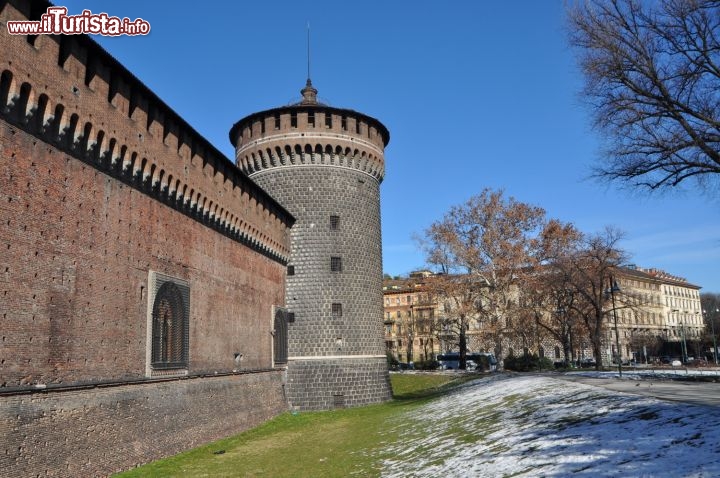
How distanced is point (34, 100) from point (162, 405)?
8753 millimetres

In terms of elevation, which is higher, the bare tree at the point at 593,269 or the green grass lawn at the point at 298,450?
the bare tree at the point at 593,269

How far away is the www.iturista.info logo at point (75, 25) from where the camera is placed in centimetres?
1119

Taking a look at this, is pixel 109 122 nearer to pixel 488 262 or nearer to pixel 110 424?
pixel 110 424

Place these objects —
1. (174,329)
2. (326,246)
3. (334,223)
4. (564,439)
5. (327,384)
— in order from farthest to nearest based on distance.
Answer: (334,223)
(326,246)
(327,384)
(174,329)
(564,439)

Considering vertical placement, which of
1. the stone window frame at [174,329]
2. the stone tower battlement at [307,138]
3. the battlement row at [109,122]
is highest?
the stone tower battlement at [307,138]

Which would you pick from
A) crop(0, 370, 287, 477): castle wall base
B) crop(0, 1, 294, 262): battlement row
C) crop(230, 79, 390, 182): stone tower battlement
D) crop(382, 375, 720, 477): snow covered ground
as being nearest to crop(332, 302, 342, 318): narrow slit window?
crop(230, 79, 390, 182): stone tower battlement

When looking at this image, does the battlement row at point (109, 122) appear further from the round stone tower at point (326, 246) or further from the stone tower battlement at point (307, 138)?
the stone tower battlement at point (307, 138)

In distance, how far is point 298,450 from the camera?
17406mm

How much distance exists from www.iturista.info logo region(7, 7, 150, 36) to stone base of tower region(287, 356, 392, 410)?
17.7m

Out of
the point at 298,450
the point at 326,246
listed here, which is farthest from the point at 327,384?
the point at 298,450

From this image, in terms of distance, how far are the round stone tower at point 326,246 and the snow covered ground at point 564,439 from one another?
9650 mm

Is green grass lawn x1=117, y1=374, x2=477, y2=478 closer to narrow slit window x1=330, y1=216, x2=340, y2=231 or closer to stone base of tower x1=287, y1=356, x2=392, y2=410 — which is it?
stone base of tower x1=287, y1=356, x2=392, y2=410

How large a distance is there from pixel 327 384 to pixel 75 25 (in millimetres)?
19340

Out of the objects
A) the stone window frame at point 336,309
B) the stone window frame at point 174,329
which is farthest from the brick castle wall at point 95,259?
the stone window frame at point 336,309
